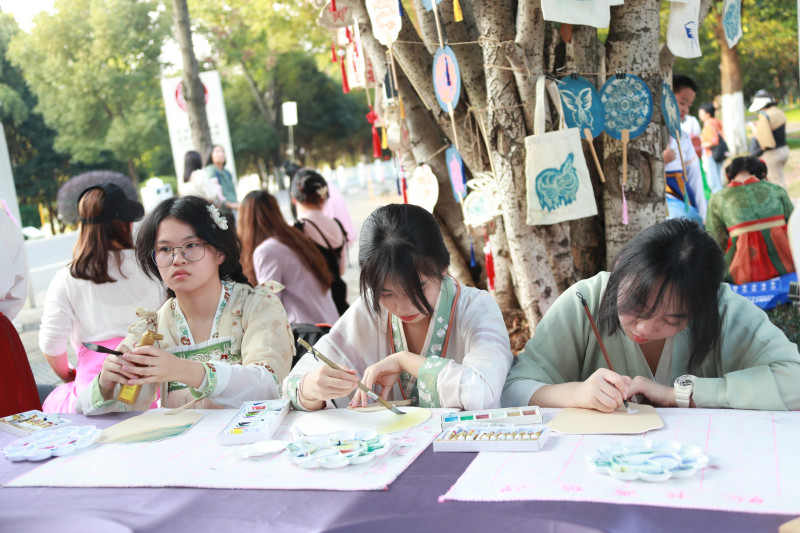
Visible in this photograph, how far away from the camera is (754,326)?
5.55 ft

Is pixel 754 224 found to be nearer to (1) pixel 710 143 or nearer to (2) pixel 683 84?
(2) pixel 683 84

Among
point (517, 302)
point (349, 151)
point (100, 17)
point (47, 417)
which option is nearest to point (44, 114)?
point (100, 17)

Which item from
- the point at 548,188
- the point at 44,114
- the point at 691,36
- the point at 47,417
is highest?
the point at 44,114

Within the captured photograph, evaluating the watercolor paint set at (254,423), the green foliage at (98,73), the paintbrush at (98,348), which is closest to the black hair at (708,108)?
the watercolor paint set at (254,423)

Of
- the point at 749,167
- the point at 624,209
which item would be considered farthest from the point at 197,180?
the point at 624,209

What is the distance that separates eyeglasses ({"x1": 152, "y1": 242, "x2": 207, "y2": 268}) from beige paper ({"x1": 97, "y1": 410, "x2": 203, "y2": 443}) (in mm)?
477

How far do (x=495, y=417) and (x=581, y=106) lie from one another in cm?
172

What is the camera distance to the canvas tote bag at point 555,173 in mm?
2746

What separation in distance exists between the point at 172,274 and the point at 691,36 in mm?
2011

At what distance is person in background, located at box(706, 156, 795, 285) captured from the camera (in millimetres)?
4105

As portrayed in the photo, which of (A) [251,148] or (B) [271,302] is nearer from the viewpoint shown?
(B) [271,302]

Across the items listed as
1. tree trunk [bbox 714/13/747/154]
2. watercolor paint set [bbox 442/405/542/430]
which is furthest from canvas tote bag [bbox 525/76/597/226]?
tree trunk [bbox 714/13/747/154]

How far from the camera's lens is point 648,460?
A: 1.15 meters

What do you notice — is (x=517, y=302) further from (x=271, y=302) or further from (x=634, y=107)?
(x=271, y=302)
